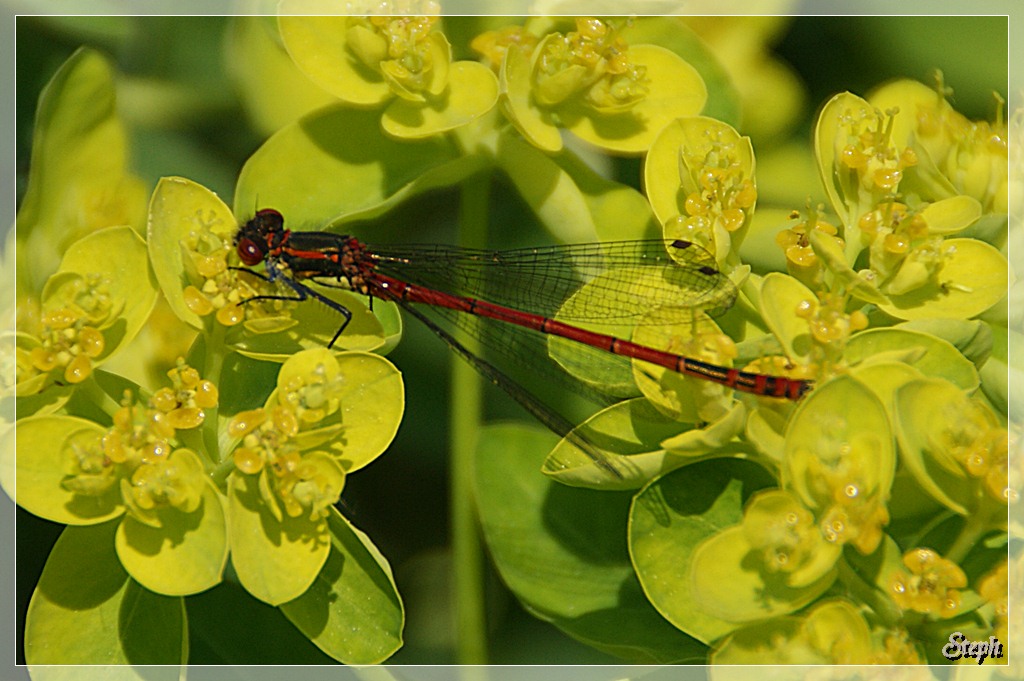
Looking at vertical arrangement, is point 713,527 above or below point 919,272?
below

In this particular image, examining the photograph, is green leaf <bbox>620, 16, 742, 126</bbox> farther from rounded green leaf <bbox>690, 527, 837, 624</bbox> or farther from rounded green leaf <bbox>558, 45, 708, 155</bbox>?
rounded green leaf <bbox>690, 527, 837, 624</bbox>

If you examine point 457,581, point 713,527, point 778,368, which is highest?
point 778,368

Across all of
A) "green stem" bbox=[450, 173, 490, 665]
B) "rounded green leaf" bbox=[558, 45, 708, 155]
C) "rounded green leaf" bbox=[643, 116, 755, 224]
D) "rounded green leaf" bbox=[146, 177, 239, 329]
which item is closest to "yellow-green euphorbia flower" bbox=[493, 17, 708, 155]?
"rounded green leaf" bbox=[558, 45, 708, 155]

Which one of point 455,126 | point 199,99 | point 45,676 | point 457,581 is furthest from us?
point 199,99

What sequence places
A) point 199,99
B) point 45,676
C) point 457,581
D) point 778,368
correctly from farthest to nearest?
point 199,99 → point 457,581 → point 45,676 → point 778,368

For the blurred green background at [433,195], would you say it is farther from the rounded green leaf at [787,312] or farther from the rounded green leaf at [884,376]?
the rounded green leaf at [884,376]

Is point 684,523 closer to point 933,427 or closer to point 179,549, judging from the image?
point 933,427

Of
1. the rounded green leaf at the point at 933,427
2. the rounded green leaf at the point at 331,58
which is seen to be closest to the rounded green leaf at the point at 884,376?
the rounded green leaf at the point at 933,427

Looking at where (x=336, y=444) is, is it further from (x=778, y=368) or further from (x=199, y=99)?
(x=199, y=99)

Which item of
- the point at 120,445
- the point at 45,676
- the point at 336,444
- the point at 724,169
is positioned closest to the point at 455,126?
the point at 724,169
